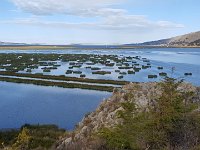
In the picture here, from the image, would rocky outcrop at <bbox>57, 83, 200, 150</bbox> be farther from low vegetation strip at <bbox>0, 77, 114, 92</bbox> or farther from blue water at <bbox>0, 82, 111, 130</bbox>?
low vegetation strip at <bbox>0, 77, 114, 92</bbox>

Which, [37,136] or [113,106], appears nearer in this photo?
[113,106]

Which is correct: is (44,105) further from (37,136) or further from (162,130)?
(162,130)

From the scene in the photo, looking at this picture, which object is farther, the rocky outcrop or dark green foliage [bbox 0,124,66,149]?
dark green foliage [bbox 0,124,66,149]

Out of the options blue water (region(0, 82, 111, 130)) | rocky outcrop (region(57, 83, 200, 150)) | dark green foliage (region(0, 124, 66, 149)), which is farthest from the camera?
blue water (region(0, 82, 111, 130))

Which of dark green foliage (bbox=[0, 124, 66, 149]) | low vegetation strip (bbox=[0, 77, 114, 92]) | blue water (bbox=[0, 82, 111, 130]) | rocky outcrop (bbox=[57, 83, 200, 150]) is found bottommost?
low vegetation strip (bbox=[0, 77, 114, 92])

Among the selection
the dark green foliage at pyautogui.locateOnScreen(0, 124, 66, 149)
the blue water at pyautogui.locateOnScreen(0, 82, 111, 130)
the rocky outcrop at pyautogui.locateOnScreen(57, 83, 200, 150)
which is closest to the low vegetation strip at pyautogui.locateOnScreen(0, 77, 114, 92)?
the blue water at pyautogui.locateOnScreen(0, 82, 111, 130)

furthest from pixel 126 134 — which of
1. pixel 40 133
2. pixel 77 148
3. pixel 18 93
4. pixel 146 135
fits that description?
pixel 18 93

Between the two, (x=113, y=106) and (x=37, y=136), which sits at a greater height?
(x=113, y=106)

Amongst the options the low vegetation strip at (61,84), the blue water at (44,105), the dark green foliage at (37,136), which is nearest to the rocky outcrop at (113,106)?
the dark green foliage at (37,136)

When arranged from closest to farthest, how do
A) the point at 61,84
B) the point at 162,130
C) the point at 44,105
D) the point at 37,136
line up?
the point at 162,130
the point at 37,136
the point at 44,105
the point at 61,84

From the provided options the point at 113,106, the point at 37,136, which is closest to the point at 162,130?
the point at 113,106

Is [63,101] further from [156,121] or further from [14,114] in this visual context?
[156,121]
